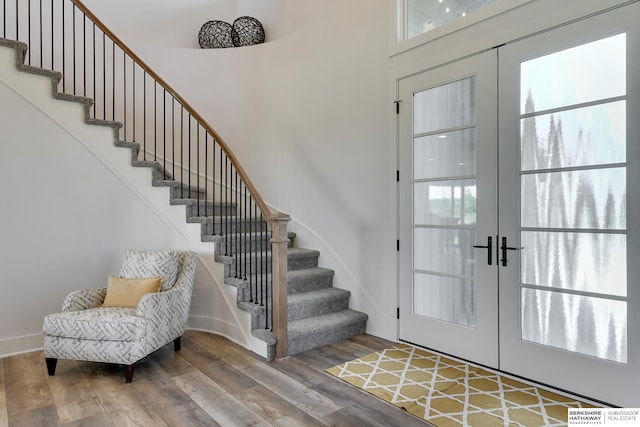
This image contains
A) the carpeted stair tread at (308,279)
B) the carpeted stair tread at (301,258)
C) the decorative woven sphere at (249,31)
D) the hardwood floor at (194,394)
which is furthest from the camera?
the decorative woven sphere at (249,31)

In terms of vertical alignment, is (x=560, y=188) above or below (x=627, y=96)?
below

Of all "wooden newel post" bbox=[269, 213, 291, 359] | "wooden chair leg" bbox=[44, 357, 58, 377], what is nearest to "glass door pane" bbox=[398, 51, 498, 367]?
"wooden newel post" bbox=[269, 213, 291, 359]

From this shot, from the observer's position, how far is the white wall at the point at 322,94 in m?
3.60

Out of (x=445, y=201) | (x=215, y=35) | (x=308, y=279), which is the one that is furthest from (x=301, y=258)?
(x=215, y=35)

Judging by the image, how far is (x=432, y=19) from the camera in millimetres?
3342

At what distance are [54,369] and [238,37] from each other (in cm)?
443

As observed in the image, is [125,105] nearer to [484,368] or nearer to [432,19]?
[432,19]

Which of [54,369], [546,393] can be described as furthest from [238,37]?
[546,393]

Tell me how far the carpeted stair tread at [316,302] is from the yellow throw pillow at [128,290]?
118cm

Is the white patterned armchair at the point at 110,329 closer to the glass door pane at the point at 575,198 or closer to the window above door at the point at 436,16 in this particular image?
the glass door pane at the point at 575,198

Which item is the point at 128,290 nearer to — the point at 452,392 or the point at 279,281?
the point at 279,281

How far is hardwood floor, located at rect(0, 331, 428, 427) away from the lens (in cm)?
229

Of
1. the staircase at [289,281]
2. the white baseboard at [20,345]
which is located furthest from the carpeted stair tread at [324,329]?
the white baseboard at [20,345]

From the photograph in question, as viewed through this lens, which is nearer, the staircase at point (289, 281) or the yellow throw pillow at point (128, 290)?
the yellow throw pillow at point (128, 290)
